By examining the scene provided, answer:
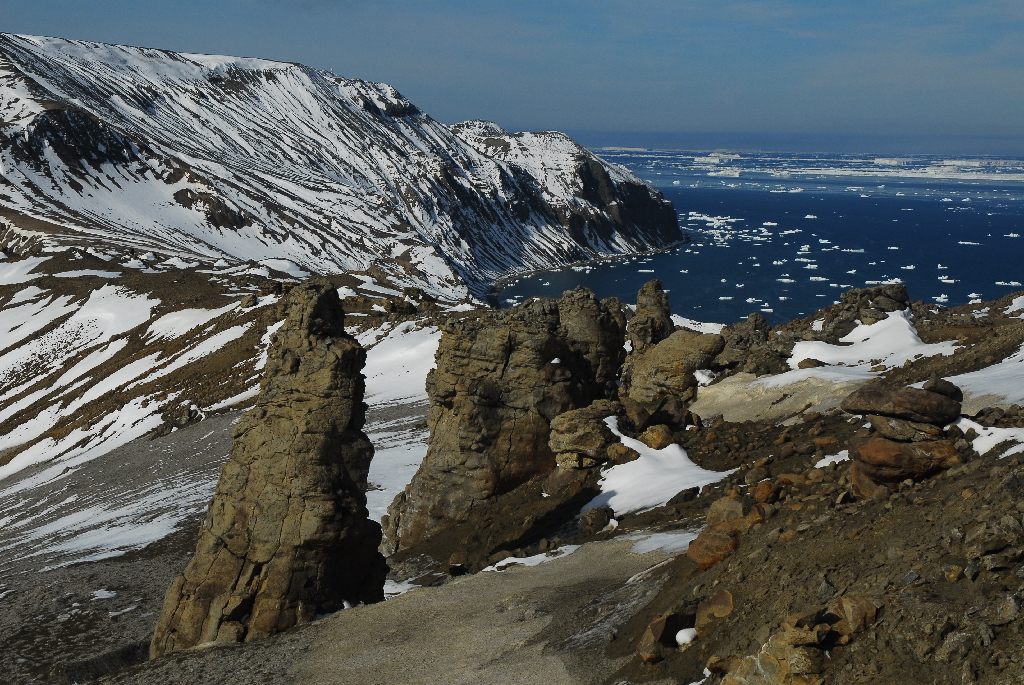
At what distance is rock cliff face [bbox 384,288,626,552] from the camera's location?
90.9 feet

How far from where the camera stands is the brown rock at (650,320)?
39.1 m

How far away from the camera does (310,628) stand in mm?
17266

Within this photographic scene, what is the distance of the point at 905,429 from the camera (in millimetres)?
15945

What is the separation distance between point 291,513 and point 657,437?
11.9m

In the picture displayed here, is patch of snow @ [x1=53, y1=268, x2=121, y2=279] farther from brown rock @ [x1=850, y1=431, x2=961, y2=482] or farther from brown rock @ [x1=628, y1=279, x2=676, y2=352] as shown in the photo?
brown rock @ [x1=850, y1=431, x2=961, y2=482]

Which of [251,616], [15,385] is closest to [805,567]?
[251,616]

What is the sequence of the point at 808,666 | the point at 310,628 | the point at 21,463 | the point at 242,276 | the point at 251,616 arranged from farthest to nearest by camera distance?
1. the point at 242,276
2. the point at 21,463
3. the point at 251,616
4. the point at 310,628
5. the point at 808,666

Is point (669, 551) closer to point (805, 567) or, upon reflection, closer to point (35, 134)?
point (805, 567)

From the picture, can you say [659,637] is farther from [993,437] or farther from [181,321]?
[181,321]

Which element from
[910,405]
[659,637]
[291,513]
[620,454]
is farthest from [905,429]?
[291,513]

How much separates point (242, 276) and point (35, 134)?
377 ft

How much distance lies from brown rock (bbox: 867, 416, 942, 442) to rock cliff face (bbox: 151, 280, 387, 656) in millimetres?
11154

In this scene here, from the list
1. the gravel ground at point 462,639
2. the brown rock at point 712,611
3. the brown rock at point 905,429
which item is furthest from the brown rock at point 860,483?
the brown rock at point 712,611

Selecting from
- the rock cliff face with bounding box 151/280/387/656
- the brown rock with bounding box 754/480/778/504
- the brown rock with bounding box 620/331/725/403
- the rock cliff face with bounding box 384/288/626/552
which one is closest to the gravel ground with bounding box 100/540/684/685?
the rock cliff face with bounding box 151/280/387/656
